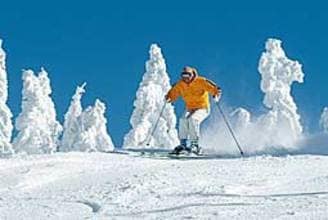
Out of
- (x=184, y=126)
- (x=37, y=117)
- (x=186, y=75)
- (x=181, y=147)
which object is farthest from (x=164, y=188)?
(x=37, y=117)

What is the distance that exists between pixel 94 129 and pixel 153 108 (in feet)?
31.2

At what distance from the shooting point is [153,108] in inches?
3610

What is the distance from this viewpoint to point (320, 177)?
1617cm

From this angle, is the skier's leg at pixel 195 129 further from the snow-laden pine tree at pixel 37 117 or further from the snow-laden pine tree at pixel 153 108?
the snow-laden pine tree at pixel 37 117

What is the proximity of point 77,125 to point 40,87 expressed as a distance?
4.58 meters

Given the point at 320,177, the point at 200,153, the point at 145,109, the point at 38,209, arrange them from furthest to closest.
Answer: the point at 145,109 → the point at 200,153 → the point at 320,177 → the point at 38,209

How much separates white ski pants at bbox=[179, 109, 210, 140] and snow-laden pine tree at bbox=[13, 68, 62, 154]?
2764 inches

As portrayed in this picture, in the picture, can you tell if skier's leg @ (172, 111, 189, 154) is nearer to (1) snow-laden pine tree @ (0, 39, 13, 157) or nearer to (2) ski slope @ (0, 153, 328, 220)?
(2) ski slope @ (0, 153, 328, 220)

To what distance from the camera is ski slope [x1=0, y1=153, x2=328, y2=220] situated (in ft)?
45.6

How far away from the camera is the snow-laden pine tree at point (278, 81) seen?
92625 millimetres

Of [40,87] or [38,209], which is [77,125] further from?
[38,209]

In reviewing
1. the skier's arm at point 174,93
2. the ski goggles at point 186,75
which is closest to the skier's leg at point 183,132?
the skier's arm at point 174,93

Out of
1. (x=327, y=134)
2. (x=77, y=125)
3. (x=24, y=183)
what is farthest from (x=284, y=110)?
(x=24, y=183)

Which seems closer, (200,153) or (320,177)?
(320,177)
